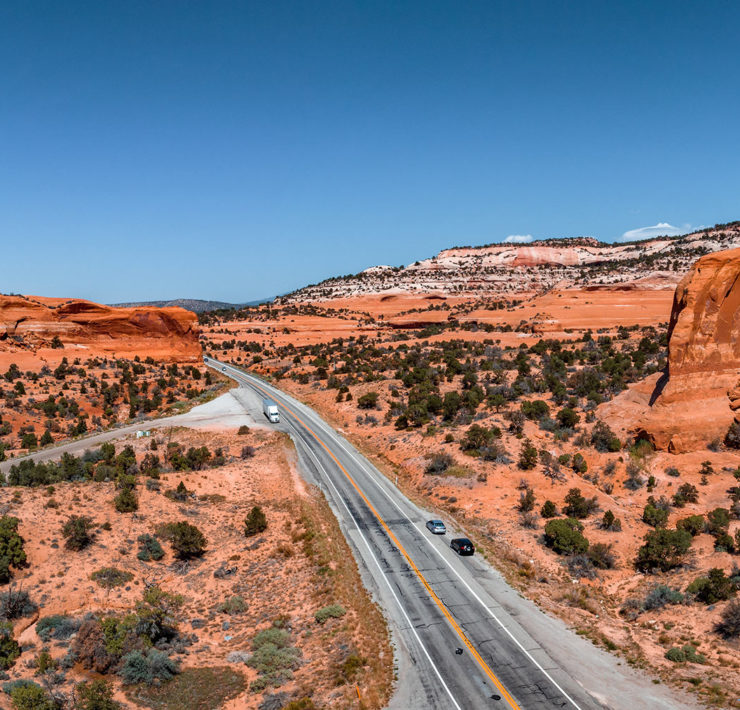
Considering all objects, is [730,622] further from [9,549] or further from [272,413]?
[272,413]

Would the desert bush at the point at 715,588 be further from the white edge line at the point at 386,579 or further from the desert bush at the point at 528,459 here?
the desert bush at the point at 528,459

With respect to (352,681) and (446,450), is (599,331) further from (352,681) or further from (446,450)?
(352,681)

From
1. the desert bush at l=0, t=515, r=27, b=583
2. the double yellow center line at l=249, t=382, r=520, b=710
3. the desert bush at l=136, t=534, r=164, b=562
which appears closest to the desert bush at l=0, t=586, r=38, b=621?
the desert bush at l=0, t=515, r=27, b=583

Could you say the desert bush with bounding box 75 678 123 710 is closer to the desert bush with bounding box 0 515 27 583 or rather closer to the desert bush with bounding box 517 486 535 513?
the desert bush with bounding box 0 515 27 583

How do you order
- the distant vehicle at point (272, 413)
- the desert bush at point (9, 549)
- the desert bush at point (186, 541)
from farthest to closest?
1. the distant vehicle at point (272, 413)
2. the desert bush at point (186, 541)
3. the desert bush at point (9, 549)

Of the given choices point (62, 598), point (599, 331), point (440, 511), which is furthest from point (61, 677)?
point (599, 331)

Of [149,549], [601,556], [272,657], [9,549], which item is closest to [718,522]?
[601,556]

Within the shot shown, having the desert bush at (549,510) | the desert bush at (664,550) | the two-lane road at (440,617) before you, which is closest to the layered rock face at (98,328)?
the two-lane road at (440,617)
